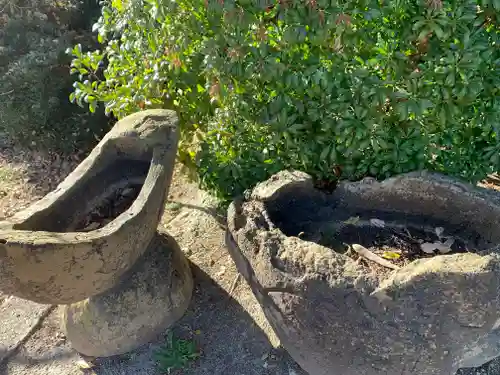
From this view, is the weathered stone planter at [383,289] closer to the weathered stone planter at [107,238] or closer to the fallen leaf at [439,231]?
the fallen leaf at [439,231]

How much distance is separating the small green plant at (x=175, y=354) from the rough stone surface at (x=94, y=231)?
22.8 inches

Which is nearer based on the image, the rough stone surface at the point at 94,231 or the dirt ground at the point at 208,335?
the rough stone surface at the point at 94,231

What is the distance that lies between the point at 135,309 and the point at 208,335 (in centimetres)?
44

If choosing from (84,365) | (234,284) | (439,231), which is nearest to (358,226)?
(439,231)

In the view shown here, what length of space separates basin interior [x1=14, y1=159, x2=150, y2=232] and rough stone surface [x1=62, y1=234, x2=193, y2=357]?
0.95 ft

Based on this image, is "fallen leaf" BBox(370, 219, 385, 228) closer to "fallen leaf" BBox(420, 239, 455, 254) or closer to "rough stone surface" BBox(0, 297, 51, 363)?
"fallen leaf" BBox(420, 239, 455, 254)

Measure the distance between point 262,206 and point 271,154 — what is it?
0.42 m

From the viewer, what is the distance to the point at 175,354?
9.06ft

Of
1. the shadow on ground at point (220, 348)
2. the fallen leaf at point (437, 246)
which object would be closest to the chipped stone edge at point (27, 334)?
the shadow on ground at point (220, 348)


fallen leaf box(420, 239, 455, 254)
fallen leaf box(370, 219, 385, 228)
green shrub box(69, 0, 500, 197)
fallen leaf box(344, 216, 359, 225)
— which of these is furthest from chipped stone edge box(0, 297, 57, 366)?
fallen leaf box(420, 239, 455, 254)

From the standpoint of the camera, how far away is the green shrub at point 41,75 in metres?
3.97

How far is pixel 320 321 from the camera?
2145 millimetres

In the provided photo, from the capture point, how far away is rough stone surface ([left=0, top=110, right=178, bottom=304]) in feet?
6.84

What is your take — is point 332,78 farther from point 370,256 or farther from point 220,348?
point 220,348
